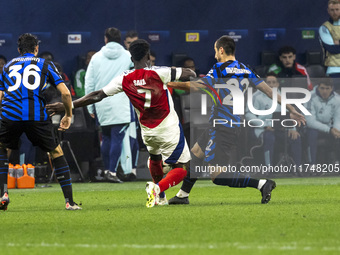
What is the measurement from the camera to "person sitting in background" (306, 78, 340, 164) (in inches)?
635

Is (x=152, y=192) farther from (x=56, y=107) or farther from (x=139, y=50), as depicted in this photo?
(x=139, y=50)

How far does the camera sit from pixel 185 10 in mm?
17812

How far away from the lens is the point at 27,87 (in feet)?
32.8

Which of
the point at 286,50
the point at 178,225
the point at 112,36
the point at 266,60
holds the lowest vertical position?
the point at 178,225

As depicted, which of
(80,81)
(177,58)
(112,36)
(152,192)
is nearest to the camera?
(152,192)

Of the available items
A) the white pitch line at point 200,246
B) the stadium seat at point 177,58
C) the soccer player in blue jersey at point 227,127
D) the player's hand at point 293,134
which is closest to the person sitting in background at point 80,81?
the stadium seat at point 177,58

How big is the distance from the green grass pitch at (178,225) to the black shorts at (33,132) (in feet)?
2.51

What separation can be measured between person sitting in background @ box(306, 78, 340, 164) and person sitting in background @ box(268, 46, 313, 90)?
1202 mm

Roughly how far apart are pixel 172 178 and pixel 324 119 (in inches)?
262

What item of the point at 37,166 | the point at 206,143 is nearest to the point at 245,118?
the point at 37,166

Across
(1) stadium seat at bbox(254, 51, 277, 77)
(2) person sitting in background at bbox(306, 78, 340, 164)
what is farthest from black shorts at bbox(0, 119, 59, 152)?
(1) stadium seat at bbox(254, 51, 277, 77)

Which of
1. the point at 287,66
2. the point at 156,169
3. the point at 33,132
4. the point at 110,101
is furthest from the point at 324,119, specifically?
the point at 33,132

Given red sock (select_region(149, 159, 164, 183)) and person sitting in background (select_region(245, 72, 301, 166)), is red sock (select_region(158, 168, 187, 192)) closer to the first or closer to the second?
red sock (select_region(149, 159, 164, 183))

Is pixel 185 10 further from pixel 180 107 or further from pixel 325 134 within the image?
pixel 325 134
